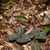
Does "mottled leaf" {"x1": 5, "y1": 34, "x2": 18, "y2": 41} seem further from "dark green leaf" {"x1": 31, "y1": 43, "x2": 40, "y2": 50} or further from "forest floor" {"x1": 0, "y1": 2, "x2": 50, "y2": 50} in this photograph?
"dark green leaf" {"x1": 31, "y1": 43, "x2": 40, "y2": 50}

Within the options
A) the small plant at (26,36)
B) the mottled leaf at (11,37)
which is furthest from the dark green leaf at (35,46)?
the mottled leaf at (11,37)

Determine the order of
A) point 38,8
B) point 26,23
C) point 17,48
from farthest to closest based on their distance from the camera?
point 38,8 < point 26,23 < point 17,48

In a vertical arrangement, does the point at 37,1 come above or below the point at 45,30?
above

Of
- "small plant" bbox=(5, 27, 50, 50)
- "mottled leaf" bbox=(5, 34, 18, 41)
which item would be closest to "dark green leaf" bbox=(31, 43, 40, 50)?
"small plant" bbox=(5, 27, 50, 50)

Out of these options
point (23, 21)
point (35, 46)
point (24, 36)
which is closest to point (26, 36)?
point (24, 36)

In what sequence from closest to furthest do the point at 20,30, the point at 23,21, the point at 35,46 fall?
the point at 35,46
the point at 20,30
the point at 23,21

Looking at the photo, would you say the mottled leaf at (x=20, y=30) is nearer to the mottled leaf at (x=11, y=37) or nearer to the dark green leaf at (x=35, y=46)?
the mottled leaf at (x=11, y=37)

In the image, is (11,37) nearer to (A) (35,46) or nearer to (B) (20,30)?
(B) (20,30)

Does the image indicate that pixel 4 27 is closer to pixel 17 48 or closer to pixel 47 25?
pixel 17 48

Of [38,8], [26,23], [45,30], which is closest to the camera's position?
[45,30]

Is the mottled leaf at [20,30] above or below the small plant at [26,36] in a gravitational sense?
above

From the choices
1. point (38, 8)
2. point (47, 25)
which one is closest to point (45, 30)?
point (47, 25)
